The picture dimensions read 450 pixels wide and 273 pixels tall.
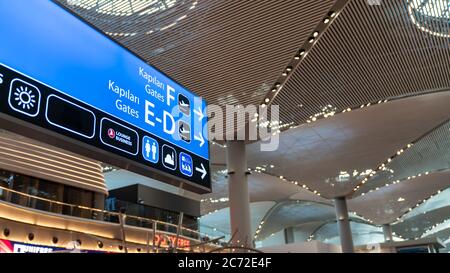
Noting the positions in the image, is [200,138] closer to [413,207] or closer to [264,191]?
[264,191]

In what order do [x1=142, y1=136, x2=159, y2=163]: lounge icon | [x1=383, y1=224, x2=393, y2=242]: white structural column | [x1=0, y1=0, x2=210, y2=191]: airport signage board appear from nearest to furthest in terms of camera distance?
[x1=0, y1=0, x2=210, y2=191]: airport signage board, [x1=142, y1=136, x2=159, y2=163]: lounge icon, [x1=383, y1=224, x2=393, y2=242]: white structural column

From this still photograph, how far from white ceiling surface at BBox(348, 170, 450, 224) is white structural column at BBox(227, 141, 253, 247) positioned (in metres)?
17.6

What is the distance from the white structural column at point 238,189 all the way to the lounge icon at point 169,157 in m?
9.54

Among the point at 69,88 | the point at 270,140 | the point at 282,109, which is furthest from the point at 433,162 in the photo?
the point at 69,88

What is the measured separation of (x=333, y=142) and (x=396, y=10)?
1147 centimetres

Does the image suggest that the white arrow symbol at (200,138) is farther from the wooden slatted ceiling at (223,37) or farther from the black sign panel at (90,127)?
the wooden slatted ceiling at (223,37)

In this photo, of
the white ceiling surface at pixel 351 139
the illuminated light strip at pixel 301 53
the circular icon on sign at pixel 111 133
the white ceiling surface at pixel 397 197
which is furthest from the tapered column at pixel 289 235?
A: the circular icon on sign at pixel 111 133

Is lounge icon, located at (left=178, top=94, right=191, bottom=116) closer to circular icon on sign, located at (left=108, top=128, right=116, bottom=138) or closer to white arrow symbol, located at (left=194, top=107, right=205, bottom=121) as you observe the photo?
white arrow symbol, located at (left=194, top=107, right=205, bottom=121)

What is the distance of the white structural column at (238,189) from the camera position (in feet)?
47.0

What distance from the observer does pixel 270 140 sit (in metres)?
18.8

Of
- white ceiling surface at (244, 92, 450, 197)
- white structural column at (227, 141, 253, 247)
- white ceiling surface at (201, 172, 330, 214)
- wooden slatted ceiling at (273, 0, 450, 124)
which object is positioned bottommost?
white structural column at (227, 141, 253, 247)

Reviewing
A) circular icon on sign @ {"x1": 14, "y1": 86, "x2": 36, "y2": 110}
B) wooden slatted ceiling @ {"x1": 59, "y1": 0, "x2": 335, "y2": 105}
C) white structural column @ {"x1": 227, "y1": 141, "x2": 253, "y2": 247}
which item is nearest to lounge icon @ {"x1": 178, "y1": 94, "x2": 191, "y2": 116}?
circular icon on sign @ {"x1": 14, "y1": 86, "x2": 36, "y2": 110}

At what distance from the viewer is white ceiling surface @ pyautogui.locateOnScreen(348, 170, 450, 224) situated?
1150 inches

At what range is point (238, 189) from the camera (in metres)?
14.6
